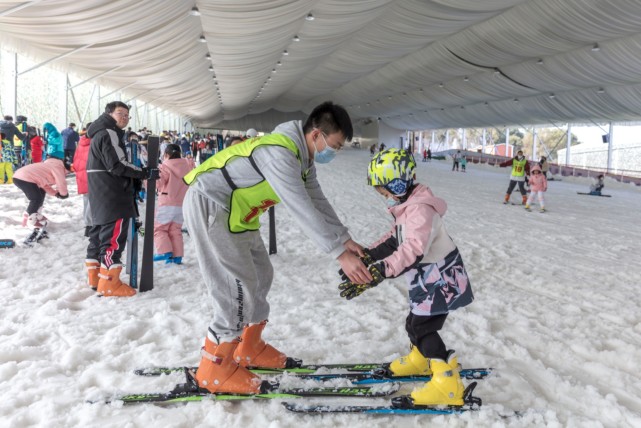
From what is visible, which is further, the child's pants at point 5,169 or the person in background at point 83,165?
the child's pants at point 5,169

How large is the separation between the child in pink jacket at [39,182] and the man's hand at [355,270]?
5254mm

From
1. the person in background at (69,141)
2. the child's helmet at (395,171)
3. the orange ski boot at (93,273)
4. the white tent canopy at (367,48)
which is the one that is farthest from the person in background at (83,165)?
the person in background at (69,141)

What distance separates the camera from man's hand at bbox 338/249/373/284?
230 cm

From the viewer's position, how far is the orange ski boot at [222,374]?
2.58m

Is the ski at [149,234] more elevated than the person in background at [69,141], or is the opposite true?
the person in background at [69,141]

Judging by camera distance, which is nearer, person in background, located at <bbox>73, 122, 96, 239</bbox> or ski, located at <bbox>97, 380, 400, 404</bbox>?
ski, located at <bbox>97, 380, 400, 404</bbox>

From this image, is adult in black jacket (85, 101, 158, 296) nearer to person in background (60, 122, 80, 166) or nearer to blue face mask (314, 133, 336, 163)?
blue face mask (314, 133, 336, 163)

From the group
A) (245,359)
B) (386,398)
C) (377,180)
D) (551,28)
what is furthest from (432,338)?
(551,28)

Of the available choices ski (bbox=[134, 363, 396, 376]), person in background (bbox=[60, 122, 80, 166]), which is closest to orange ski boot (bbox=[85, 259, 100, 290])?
ski (bbox=[134, 363, 396, 376])

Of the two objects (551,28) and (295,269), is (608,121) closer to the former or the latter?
(551,28)

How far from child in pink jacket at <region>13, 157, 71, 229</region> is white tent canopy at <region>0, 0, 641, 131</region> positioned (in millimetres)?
3963

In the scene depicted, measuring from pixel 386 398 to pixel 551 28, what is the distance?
18.7 meters

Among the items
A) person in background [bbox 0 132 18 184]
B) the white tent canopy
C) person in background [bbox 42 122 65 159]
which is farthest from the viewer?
the white tent canopy

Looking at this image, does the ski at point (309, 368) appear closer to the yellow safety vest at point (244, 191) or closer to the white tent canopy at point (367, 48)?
the yellow safety vest at point (244, 191)
